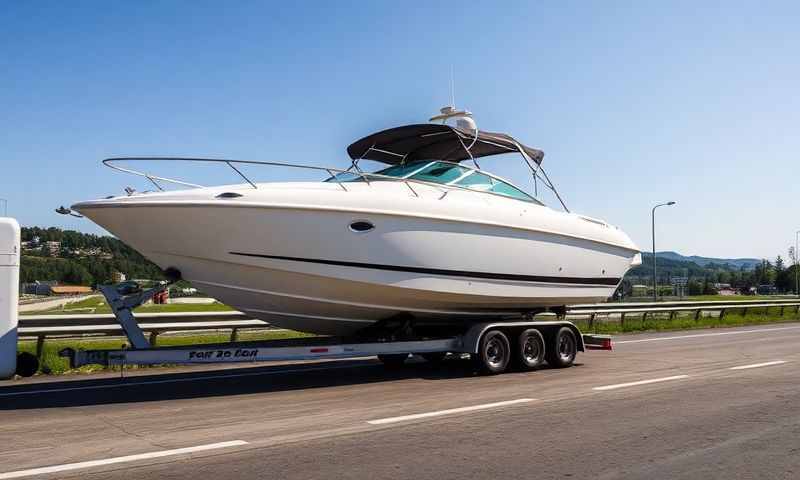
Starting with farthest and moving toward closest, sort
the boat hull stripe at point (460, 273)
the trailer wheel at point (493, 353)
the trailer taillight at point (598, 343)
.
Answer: the trailer taillight at point (598, 343) < the trailer wheel at point (493, 353) < the boat hull stripe at point (460, 273)

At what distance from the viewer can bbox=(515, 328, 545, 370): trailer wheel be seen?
1066 centimetres

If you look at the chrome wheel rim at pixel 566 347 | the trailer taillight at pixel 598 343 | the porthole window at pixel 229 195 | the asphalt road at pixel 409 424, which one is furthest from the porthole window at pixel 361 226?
the trailer taillight at pixel 598 343

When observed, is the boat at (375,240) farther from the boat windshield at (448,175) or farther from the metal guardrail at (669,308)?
the metal guardrail at (669,308)

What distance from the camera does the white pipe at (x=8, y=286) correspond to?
28.1 ft

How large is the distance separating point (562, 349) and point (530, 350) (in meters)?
0.78

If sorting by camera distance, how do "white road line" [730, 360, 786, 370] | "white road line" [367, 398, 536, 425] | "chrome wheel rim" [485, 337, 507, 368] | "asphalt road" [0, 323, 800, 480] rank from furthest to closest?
"white road line" [730, 360, 786, 370] → "chrome wheel rim" [485, 337, 507, 368] → "white road line" [367, 398, 536, 425] → "asphalt road" [0, 323, 800, 480]

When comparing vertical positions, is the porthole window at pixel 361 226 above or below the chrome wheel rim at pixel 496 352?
above

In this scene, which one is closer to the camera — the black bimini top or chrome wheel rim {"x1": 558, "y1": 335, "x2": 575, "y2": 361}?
the black bimini top

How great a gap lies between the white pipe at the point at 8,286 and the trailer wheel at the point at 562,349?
7.62m

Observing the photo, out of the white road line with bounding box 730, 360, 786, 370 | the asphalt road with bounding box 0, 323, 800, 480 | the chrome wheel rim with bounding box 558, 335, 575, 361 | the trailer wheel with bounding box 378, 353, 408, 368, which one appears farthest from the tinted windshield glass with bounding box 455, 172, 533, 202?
the white road line with bounding box 730, 360, 786, 370

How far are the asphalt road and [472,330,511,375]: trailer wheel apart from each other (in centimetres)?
25

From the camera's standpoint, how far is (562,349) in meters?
11.4

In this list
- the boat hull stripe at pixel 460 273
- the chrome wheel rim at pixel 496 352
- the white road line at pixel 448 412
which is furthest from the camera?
the chrome wheel rim at pixel 496 352

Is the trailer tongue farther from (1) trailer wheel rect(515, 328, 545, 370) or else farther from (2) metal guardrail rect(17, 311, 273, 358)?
(2) metal guardrail rect(17, 311, 273, 358)
